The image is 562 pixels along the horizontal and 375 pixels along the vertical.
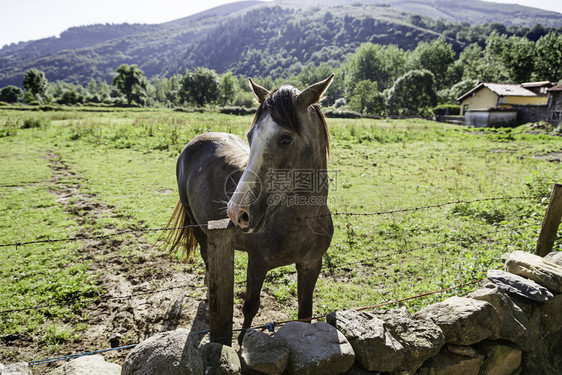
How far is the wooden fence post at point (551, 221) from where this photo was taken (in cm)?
328

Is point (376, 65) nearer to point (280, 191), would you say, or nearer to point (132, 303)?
point (132, 303)

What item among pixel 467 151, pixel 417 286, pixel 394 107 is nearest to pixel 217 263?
pixel 417 286

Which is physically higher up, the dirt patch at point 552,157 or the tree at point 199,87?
the tree at point 199,87

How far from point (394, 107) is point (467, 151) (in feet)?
133

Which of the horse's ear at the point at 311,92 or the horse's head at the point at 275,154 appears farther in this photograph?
the horse's ear at the point at 311,92

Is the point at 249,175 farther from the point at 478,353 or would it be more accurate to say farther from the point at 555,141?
the point at 555,141

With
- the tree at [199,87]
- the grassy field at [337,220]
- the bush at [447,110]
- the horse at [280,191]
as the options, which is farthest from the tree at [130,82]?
the horse at [280,191]

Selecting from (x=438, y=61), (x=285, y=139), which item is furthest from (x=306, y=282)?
(x=438, y=61)

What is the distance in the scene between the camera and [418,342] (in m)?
2.19

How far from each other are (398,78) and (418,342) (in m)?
59.3

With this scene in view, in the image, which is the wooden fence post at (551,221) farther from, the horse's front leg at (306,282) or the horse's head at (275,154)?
the horse's head at (275,154)

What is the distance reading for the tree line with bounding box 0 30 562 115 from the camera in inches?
1896

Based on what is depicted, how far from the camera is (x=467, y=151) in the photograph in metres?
16.1

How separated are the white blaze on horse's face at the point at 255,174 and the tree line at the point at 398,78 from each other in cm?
5174
